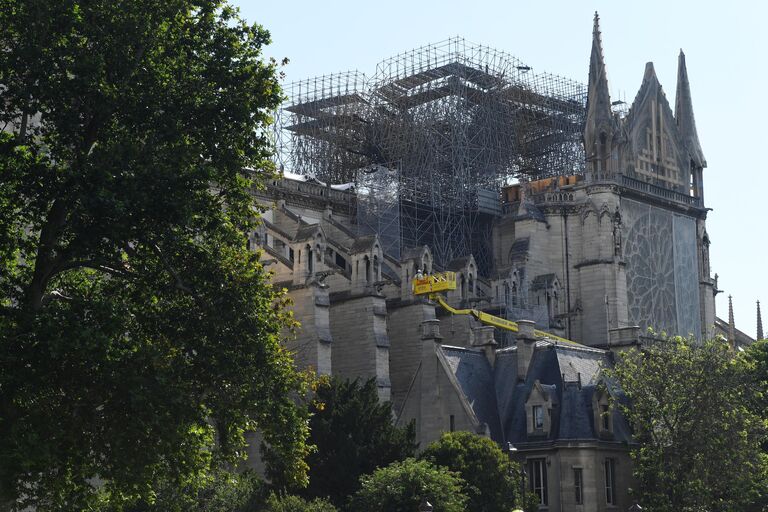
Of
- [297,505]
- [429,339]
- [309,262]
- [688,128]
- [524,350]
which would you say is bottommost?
[297,505]

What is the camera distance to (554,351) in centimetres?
6047

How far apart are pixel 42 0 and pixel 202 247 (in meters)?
6.49

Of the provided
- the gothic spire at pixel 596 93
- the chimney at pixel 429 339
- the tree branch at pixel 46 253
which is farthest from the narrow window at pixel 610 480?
the gothic spire at pixel 596 93

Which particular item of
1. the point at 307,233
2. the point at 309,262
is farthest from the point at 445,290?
the point at 309,262

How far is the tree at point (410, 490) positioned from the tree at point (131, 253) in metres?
13.6

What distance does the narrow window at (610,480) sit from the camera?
187 ft

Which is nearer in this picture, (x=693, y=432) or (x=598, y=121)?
(x=693, y=432)

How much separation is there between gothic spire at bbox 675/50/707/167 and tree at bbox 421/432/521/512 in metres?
47.7

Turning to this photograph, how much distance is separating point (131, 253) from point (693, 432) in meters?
27.2

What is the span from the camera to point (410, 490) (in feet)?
162

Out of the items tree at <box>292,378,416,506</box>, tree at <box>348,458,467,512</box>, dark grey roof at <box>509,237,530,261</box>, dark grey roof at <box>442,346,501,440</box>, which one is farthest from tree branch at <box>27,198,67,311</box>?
dark grey roof at <box>509,237,530,261</box>

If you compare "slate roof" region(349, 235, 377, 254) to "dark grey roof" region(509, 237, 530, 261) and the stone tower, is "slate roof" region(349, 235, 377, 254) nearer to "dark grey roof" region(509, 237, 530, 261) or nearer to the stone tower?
the stone tower

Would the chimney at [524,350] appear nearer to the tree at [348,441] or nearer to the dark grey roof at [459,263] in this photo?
the tree at [348,441]

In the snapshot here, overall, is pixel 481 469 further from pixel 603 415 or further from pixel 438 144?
pixel 438 144
